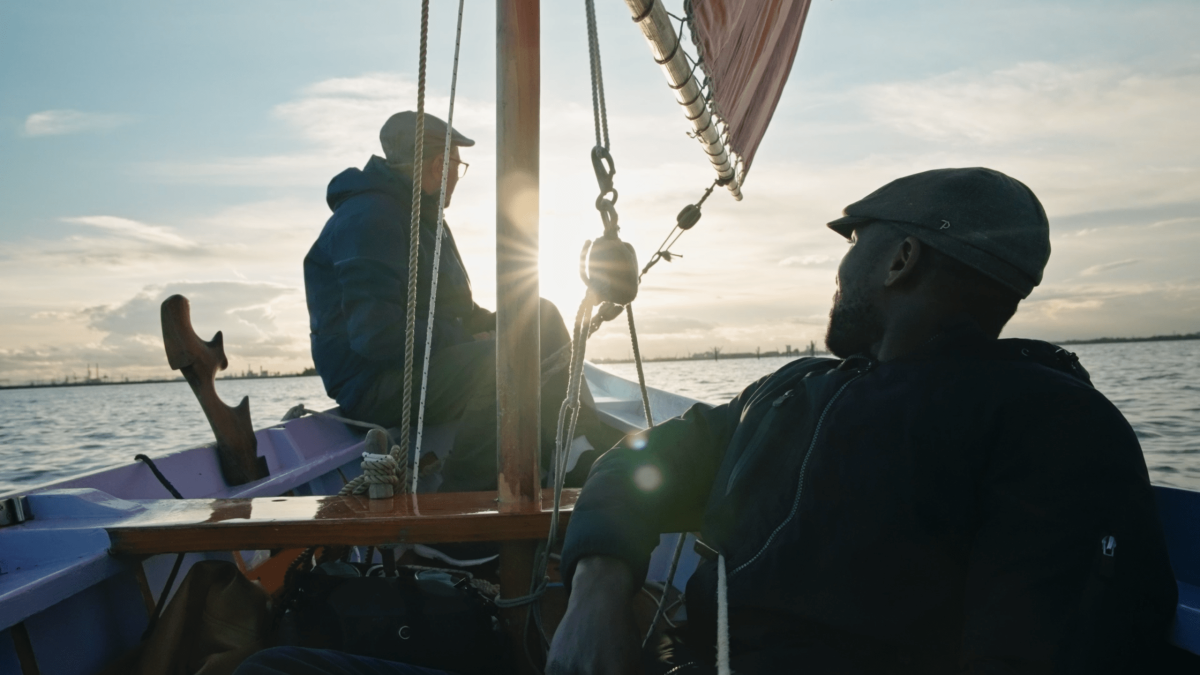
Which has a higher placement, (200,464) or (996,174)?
(996,174)

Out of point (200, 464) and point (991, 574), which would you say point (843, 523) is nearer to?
point (991, 574)

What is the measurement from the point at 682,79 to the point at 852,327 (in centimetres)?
255

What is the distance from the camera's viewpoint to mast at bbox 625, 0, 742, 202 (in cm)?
287

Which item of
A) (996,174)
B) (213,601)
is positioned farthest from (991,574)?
(213,601)

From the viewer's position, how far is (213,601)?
5.38ft

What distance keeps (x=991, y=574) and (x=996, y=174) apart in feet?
1.91

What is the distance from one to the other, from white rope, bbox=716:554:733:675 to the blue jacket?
7.10 feet

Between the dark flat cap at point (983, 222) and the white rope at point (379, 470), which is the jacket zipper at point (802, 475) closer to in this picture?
the dark flat cap at point (983, 222)

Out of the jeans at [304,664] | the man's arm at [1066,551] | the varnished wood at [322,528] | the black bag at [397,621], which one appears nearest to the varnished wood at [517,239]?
the varnished wood at [322,528]

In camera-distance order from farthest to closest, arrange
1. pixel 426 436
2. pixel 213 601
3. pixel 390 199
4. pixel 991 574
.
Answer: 1. pixel 426 436
2. pixel 390 199
3. pixel 213 601
4. pixel 991 574

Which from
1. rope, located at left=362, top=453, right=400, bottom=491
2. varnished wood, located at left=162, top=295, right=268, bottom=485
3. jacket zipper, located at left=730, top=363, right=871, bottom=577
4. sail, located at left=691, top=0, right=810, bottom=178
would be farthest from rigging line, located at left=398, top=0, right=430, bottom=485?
sail, located at left=691, top=0, right=810, bottom=178

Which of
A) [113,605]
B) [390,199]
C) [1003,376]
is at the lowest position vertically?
[113,605]

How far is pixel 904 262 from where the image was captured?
3.79 ft

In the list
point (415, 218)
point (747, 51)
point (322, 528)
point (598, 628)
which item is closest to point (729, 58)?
point (747, 51)
